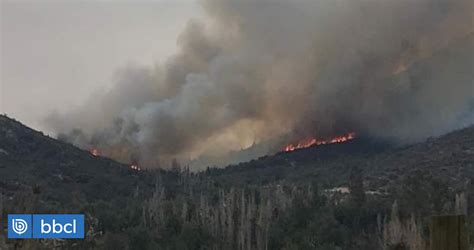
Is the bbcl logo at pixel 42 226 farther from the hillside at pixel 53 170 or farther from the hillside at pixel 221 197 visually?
the hillside at pixel 53 170

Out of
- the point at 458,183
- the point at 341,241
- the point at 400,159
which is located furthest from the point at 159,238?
the point at 400,159

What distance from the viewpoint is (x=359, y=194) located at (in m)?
72.1

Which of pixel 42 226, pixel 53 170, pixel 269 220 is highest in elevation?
pixel 53 170

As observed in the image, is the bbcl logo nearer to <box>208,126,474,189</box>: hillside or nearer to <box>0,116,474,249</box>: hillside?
<box>0,116,474,249</box>: hillside

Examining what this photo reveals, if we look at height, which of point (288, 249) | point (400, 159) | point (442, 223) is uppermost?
point (400, 159)

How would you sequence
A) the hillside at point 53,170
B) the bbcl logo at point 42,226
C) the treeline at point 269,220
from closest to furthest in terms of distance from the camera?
the bbcl logo at point 42,226
the treeline at point 269,220
the hillside at point 53,170

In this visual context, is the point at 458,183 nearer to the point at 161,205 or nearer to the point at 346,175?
the point at 346,175

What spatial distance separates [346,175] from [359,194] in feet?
152

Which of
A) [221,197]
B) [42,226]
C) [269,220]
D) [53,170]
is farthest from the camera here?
[53,170]

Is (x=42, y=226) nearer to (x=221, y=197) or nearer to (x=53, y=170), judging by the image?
(x=221, y=197)

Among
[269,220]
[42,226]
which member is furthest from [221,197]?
[42,226]

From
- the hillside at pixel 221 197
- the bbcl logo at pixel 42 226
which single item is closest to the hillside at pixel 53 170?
the hillside at pixel 221 197

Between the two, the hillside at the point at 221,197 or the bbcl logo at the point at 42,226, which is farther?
the hillside at the point at 221,197

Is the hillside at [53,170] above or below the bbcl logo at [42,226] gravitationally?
above
